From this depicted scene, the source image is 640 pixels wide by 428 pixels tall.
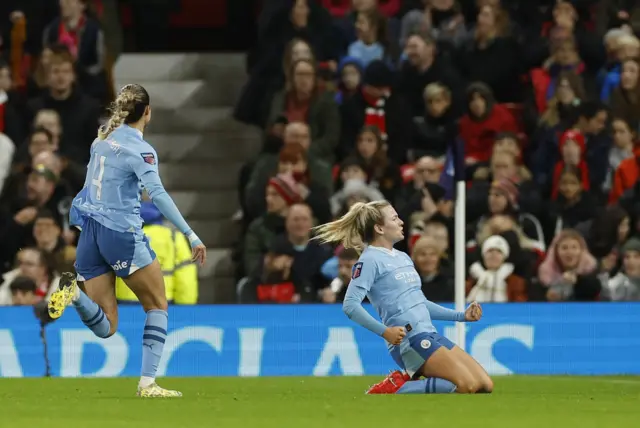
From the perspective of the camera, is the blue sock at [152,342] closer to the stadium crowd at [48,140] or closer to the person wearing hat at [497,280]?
the stadium crowd at [48,140]

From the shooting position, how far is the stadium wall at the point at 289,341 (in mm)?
15289

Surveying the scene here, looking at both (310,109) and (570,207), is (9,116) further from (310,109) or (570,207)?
(570,207)

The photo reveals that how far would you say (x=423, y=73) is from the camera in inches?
738

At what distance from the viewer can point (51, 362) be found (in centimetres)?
1531

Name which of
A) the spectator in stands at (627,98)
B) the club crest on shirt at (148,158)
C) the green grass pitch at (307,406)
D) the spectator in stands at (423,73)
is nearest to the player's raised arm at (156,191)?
the club crest on shirt at (148,158)

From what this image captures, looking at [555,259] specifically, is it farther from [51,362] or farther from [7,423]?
[7,423]

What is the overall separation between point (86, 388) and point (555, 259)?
5530 mm

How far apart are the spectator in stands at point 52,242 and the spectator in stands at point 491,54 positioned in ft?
16.6

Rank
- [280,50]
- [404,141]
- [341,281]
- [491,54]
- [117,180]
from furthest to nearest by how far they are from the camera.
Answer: [280,50] → [491,54] → [404,141] → [341,281] → [117,180]

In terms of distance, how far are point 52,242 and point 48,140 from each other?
1.70m

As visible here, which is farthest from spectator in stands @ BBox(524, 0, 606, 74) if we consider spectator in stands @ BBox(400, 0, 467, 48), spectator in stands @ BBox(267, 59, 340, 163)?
spectator in stands @ BBox(267, 59, 340, 163)

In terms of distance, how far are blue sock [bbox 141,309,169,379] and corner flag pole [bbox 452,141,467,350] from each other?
13.1ft

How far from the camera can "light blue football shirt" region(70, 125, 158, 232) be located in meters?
10.9

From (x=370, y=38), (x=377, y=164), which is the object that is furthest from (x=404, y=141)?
(x=370, y=38)
